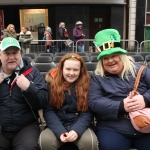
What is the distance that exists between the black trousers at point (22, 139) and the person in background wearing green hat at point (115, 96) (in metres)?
0.63

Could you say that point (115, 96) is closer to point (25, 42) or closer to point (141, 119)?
point (141, 119)

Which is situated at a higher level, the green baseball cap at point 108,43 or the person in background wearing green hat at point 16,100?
the green baseball cap at point 108,43

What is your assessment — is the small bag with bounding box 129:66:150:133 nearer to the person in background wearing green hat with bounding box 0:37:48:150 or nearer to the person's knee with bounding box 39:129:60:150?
the person's knee with bounding box 39:129:60:150

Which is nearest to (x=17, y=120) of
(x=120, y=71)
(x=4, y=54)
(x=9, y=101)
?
(x=9, y=101)

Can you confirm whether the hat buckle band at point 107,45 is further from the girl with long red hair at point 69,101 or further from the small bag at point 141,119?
the small bag at point 141,119

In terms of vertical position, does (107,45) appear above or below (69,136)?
above

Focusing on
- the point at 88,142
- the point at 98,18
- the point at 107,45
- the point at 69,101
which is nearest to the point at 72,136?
the point at 88,142

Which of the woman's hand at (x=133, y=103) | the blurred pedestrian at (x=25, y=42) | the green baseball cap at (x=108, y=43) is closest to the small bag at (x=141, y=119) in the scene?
the woman's hand at (x=133, y=103)

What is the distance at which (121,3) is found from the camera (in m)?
14.7

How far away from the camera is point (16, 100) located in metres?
2.65

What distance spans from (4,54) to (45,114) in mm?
749

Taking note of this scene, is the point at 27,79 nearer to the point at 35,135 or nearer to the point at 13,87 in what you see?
the point at 13,87

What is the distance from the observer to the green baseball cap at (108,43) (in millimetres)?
2673

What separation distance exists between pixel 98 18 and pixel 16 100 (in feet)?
43.8
